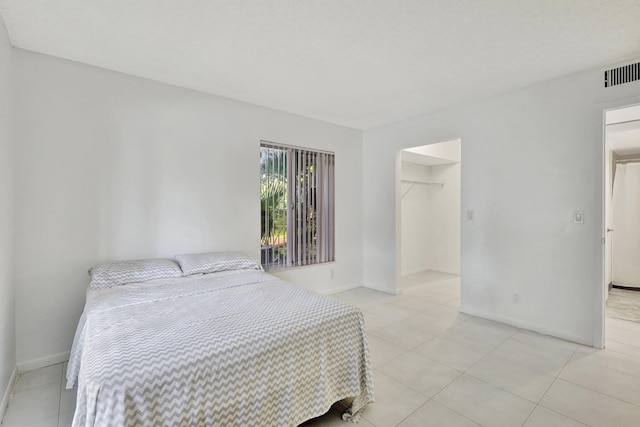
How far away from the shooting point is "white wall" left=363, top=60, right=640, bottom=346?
276 centimetres

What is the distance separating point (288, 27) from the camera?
210 centimetres

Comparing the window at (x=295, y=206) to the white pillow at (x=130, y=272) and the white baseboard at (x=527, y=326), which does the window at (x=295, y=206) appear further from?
the white baseboard at (x=527, y=326)

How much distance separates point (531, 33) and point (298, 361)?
8.94ft

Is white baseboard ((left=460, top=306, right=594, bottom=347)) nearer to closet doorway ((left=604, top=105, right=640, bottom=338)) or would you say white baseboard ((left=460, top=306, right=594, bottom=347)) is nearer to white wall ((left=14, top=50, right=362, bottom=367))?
closet doorway ((left=604, top=105, right=640, bottom=338))

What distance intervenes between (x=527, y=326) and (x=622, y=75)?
8.21 ft

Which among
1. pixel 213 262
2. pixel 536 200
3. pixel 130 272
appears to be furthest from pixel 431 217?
pixel 130 272

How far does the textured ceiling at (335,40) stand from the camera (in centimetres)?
190

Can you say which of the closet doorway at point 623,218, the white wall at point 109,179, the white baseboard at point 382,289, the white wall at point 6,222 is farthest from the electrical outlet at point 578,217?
the white wall at point 6,222

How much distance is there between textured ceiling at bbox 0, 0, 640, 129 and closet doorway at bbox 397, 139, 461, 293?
8.82 feet

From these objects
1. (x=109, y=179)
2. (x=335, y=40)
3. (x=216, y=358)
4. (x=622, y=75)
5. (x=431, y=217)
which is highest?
(x=335, y=40)

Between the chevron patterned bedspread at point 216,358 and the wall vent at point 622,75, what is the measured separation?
10.0ft

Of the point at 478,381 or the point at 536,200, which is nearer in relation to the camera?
the point at 478,381

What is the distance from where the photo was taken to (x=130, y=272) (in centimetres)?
Result: 248

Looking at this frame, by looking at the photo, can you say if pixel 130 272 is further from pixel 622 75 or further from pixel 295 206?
pixel 622 75
